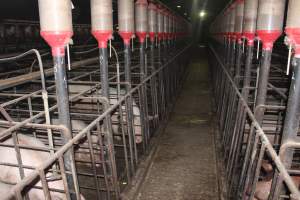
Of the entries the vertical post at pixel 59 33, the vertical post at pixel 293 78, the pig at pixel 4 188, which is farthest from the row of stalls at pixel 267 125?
the pig at pixel 4 188

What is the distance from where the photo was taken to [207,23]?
48312 mm

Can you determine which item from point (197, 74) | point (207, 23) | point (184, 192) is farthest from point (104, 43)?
point (207, 23)

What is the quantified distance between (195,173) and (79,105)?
3400 millimetres

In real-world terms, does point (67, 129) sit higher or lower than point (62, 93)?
lower

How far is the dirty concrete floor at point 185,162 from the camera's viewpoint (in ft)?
16.7

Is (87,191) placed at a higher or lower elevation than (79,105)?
lower

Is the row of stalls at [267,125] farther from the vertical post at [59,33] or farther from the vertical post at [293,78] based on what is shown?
the vertical post at [59,33]

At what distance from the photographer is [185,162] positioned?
244 inches

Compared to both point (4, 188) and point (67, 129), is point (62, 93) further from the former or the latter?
A: point (4, 188)

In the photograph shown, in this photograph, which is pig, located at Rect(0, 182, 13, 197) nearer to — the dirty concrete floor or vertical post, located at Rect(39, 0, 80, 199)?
vertical post, located at Rect(39, 0, 80, 199)

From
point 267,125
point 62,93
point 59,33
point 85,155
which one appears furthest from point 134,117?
point 59,33

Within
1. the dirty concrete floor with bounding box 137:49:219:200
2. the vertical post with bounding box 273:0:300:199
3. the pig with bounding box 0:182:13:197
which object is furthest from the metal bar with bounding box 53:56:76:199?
the vertical post with bounding box 273:0:300:199

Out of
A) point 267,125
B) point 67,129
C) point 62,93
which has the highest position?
point 62,93

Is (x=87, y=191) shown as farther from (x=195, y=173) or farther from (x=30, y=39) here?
(x=30, y=39)
